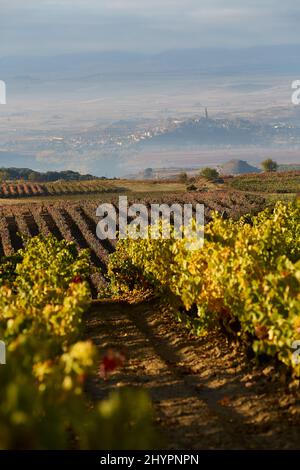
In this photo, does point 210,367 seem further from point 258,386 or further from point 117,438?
point 117,438

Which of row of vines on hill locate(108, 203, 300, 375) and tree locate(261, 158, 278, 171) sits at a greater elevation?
tree locate(261, 158, 278, 171)

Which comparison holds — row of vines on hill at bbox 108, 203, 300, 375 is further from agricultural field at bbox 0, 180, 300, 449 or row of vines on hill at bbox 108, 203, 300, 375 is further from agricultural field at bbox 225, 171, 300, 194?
agricultural field at bbox 225, 171, 300, 194

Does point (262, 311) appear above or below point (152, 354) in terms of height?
above

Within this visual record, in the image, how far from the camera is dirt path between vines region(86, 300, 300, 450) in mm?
9703

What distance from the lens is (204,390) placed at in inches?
481

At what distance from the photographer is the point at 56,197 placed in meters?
82.0

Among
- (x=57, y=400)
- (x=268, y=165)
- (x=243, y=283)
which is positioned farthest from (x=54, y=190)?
(x=57, y=400)

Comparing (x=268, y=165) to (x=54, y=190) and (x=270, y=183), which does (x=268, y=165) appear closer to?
(x=270, y=183)

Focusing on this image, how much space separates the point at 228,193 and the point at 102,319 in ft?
186

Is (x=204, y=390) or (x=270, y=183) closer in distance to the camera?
(x=204, y=390)

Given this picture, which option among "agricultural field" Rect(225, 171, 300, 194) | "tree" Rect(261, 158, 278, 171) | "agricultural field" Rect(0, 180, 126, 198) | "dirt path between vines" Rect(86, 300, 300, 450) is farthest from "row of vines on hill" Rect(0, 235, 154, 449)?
"tree" Rect(261, 158, 278, 171)
